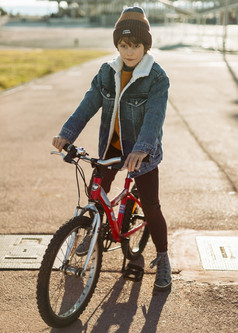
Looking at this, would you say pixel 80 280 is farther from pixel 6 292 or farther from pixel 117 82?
pixel 117 82

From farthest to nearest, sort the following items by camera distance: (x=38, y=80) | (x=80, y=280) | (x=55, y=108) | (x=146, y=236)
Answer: (x=38, y=80) < (x=55, y=108) < (x=146, y=236) < (x=80, y=280)

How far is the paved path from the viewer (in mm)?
3232

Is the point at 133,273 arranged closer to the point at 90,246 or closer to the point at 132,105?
the point at 90,246

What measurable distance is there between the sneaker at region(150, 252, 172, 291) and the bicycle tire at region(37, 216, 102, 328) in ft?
1.68

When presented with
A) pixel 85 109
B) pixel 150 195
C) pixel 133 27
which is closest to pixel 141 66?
pixel 133 27

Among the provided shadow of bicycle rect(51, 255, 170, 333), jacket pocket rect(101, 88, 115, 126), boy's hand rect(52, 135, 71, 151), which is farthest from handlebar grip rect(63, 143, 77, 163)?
shadow of bicycle rect(51, 255, 170, 333)

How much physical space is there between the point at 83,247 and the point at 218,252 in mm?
1519

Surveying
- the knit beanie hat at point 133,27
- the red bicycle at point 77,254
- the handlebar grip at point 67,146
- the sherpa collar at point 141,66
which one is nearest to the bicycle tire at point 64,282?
the red bicycle at point 77,254

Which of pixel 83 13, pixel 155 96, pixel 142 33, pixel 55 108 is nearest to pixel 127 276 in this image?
pixel 155 96

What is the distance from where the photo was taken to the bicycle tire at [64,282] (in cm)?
286

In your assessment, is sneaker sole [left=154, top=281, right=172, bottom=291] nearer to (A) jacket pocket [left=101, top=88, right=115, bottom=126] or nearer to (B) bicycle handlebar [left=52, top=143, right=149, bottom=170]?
(B) bicycle handlebar [left=52, top=143, right=149, bottom=170]

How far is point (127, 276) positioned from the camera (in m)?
3.59

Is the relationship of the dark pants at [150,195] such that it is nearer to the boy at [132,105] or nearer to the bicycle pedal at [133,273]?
the boy at [132,105]

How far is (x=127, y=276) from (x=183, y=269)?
533mm
